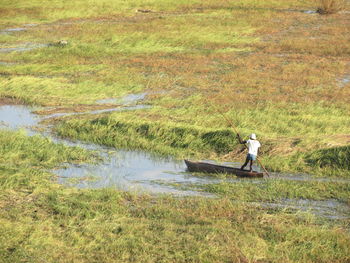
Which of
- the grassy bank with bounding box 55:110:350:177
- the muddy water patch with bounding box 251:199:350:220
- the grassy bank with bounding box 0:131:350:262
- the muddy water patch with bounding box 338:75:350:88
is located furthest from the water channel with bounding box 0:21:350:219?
the muddy water patch with bounding box 338:75:350:88

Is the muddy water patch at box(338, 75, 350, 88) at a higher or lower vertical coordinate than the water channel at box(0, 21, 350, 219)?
lower

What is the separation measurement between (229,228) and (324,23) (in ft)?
105

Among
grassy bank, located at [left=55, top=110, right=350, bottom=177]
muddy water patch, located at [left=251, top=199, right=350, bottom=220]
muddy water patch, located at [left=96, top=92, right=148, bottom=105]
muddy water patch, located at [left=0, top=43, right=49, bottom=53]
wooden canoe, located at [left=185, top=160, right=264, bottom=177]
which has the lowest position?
muddy water patch, located at [left=0, top=43, right=49, bottom=53]

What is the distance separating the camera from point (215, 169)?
15148mm

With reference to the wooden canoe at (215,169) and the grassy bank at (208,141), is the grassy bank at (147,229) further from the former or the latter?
the grassy bank at (208,141)

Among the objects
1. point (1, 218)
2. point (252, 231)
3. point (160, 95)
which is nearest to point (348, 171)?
point (252, 231)

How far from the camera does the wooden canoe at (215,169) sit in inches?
580

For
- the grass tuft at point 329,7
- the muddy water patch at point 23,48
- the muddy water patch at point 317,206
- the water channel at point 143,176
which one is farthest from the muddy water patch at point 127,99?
the grass tuft at point 329,7

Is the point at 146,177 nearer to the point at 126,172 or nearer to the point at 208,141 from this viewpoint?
the point at 126,172

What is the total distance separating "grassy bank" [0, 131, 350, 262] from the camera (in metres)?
10.6

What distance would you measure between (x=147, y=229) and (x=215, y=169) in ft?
Answer: 13.0

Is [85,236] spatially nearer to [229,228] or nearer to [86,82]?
[229,228]

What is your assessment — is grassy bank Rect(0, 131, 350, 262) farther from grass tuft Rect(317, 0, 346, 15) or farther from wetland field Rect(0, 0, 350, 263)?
grass tuft Rect(317, 0, 346, 15)

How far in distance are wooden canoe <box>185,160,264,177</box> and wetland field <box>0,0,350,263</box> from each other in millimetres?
155
